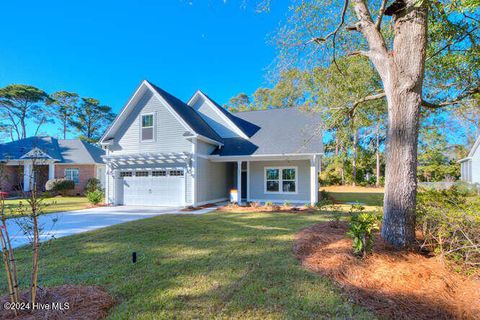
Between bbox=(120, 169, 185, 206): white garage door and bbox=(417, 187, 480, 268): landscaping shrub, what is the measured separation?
10593 mm

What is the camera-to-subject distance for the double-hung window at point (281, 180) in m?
13.8

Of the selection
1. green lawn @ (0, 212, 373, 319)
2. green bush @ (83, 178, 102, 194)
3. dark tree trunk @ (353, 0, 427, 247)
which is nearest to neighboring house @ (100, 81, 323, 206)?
green lawn @ (0, 212, 373, 319)

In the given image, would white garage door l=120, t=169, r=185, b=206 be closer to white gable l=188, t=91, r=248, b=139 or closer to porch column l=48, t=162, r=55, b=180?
white gable l=188, t=91, r=248, b=139

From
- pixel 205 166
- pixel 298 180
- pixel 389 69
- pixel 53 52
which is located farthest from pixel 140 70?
pixel 389 69

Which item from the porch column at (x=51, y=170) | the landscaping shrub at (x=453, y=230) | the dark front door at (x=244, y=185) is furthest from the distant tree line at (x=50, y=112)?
the landscaping shrub at (x=453, y=230)

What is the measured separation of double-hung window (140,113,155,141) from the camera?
13.5m

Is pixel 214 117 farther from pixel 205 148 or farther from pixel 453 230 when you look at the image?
pixel 453 230

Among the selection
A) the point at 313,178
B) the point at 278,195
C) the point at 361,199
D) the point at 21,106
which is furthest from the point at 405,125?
the point at 21,106

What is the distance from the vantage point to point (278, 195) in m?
14.0

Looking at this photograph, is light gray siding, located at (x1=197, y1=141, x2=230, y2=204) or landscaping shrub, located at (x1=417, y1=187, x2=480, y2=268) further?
light gray siding, located at (x1=197, y1=141, x2=230, y2=204)

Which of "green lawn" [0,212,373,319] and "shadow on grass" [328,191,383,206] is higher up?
"green lawn" [0,212,373,319]

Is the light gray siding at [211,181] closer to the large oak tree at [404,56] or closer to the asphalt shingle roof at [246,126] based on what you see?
the asphalt shingle roof at [246,126]

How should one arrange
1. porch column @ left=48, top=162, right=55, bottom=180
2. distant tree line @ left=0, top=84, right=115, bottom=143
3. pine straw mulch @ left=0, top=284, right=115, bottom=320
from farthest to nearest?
1. distant tree line @ left=0, top=84, right=115, bottom=143
2. porch column @ left=48, top=162, right=55, bottom=180
3. pine straw mulch @ left=0, top=284, right=115, bottom=320

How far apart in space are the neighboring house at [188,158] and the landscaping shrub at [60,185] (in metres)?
8.23
